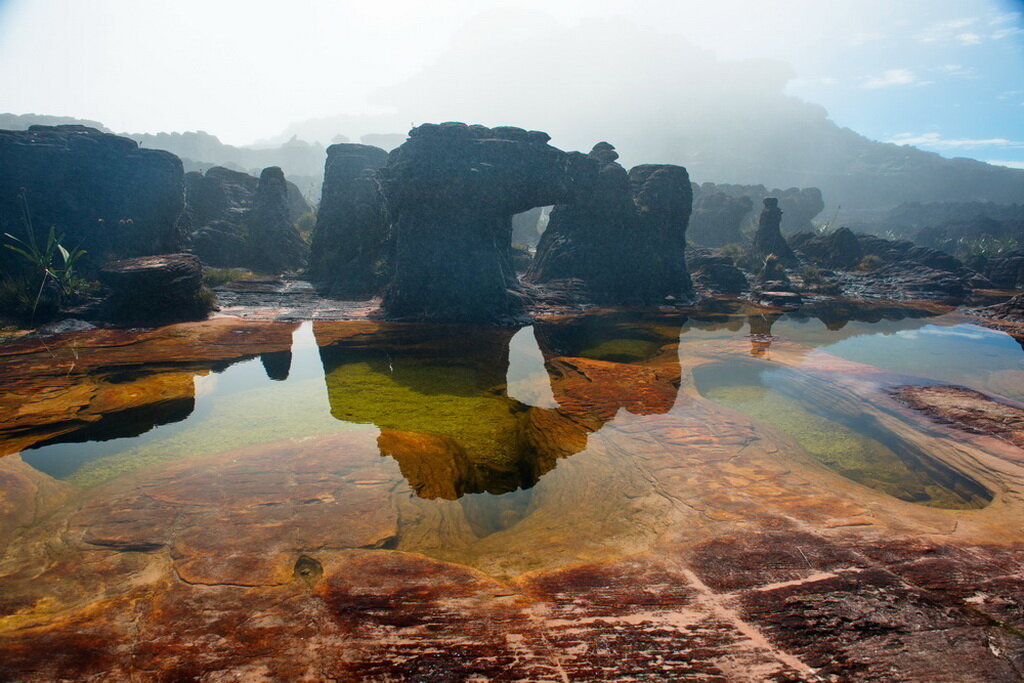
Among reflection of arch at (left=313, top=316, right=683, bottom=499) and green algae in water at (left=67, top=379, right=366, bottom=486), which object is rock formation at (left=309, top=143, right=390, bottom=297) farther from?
green algae in water at (left=67, top=379, right=366, bottom=486)

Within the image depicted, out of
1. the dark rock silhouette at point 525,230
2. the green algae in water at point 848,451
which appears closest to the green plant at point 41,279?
the green algae in water at point 848,451

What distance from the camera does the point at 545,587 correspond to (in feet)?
11.3

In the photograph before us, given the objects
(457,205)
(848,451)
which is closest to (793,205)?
(457,205)

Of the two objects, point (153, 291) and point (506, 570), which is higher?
point (153, 291)

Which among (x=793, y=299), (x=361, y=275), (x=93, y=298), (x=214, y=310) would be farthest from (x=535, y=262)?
(x=93, y=298)

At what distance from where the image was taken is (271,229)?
95.7 feet

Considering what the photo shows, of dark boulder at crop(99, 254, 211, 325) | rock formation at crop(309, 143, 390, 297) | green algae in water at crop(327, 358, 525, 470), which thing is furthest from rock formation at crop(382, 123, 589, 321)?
green algae in water at crop(327, 358, 525, 470)

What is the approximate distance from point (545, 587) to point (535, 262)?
89.8 ft

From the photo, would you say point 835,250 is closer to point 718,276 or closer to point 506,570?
point 718,276

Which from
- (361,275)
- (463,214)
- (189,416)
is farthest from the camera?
(361,275)

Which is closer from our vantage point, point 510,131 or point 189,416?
point 189,416

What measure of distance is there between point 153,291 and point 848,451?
20.3 m

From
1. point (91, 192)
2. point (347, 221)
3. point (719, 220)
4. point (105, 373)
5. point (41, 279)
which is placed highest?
point (719, 220)

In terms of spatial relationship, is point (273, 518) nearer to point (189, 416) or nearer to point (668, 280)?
point (189, 416)
